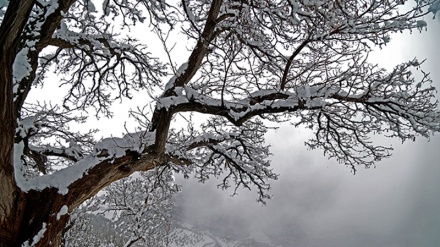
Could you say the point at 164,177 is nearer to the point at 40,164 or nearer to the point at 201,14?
the point at 40,164

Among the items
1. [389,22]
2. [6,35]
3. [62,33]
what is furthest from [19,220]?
[389,22]

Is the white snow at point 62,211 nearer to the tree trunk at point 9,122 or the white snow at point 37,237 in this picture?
the white snow at point 37,237

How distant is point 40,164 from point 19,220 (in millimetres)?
3169

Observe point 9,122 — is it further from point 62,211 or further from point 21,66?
point 21,66

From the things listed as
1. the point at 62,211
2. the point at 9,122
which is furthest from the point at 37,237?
the point at 9,122

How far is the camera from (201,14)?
582 cm

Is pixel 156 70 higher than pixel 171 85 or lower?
higher

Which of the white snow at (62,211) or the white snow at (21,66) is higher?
the white snow at (21,66)

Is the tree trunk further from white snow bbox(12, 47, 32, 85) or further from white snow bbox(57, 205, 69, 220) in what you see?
white snow bbox(12, 47, 32, 85)

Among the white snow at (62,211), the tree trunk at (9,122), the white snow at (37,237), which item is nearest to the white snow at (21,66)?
the tree trunk at (9,122)

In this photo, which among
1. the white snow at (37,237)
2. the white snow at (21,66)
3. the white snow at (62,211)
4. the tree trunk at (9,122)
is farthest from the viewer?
the white snow at (21,66)

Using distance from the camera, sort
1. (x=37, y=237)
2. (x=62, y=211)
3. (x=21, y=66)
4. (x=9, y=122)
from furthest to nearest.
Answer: (x=21, y=66) < (x=62, y=211) < (x=37, y=237) < (x=9, y=122)

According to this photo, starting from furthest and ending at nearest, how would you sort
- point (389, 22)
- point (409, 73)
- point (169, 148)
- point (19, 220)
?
point (169, 148)
point (409, 73)
point (389, 22)
point (19, 220)

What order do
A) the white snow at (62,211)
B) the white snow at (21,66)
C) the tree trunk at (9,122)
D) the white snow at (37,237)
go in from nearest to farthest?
1. the tree trunk at (9,122)
2. the white snow at (37,237)
3. the white snow at (62,211)
4. the white snow at (21,66)
